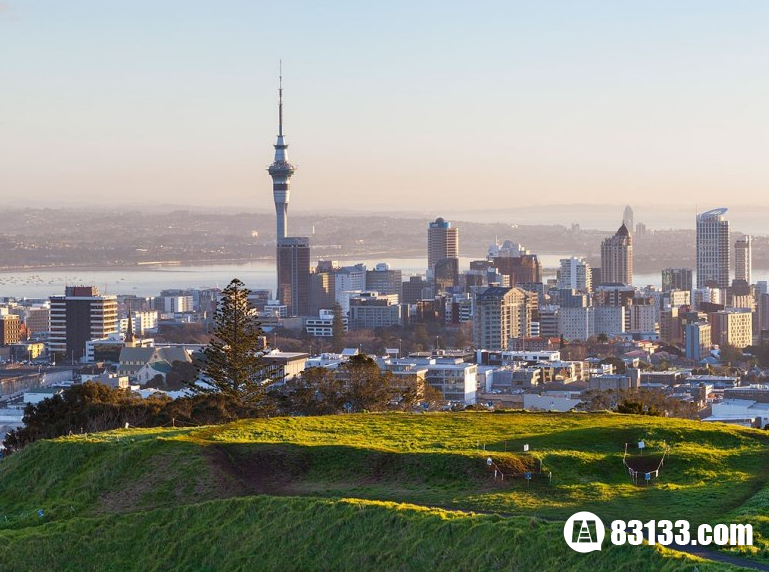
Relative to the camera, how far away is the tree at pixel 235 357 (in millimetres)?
32938

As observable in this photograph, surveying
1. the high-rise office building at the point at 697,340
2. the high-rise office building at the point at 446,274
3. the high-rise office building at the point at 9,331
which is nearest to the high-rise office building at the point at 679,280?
the high-rise office building at the point at 446,274

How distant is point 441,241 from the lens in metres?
192

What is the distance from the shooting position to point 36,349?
10350cm

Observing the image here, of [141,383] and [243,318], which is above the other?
[243,318]

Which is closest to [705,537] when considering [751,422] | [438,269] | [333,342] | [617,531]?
[617,531]

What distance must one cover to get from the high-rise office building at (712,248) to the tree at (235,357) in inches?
5307

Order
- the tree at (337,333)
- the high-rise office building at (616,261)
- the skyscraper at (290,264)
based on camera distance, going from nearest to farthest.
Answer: the tree at (337,333), the skyscraper at (290,264), the high-rise office building at (616,261)

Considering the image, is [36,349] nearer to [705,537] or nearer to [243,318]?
[243,318]

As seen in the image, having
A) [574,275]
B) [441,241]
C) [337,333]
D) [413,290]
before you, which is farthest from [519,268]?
[337,333]

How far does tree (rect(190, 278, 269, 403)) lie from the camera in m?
32.9

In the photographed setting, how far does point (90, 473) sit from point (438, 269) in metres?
148

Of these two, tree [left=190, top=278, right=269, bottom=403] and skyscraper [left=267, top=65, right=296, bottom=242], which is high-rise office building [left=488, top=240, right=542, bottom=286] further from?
tree [left=190, top=278, right=269, bottom=403]

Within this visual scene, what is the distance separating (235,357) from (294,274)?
118476 mm

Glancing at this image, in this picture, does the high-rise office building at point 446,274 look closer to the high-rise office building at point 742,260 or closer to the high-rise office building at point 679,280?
the high-rise office building at point 679,280
